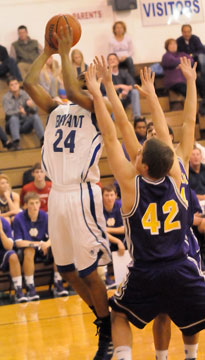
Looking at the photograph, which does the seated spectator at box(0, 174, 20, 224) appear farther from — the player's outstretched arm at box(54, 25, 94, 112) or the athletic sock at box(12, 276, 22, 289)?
the player's outstretched arm at box(54, 25, 94, 112)

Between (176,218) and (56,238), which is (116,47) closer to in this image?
(56,238)

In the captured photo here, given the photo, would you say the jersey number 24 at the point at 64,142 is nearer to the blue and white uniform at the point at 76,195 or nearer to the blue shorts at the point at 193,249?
the blue and white uniform at the point at 76,195

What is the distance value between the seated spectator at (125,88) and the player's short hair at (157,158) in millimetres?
8770

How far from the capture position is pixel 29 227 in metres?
9.01

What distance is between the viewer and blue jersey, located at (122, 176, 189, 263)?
383 cm

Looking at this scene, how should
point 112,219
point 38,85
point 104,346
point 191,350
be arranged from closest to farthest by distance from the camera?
point 191,350 → point 104,346 → point 38,85 → point 112,219

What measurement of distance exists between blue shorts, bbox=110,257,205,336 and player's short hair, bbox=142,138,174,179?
0.57 metres

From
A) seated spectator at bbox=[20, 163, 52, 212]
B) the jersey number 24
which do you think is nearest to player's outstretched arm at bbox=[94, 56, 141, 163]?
the jersey number 24

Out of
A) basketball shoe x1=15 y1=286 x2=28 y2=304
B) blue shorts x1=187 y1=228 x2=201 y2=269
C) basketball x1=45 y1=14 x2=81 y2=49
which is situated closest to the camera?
blue shorts x1=187 y1=228 x2=201 y2=269

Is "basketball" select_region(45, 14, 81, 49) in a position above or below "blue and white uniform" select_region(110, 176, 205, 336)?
above

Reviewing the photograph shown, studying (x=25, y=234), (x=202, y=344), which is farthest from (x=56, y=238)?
(x=25, y=234)

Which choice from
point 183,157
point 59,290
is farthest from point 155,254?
point 59,290

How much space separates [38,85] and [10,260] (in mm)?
3826

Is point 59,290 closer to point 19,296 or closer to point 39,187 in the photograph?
point 19,296
